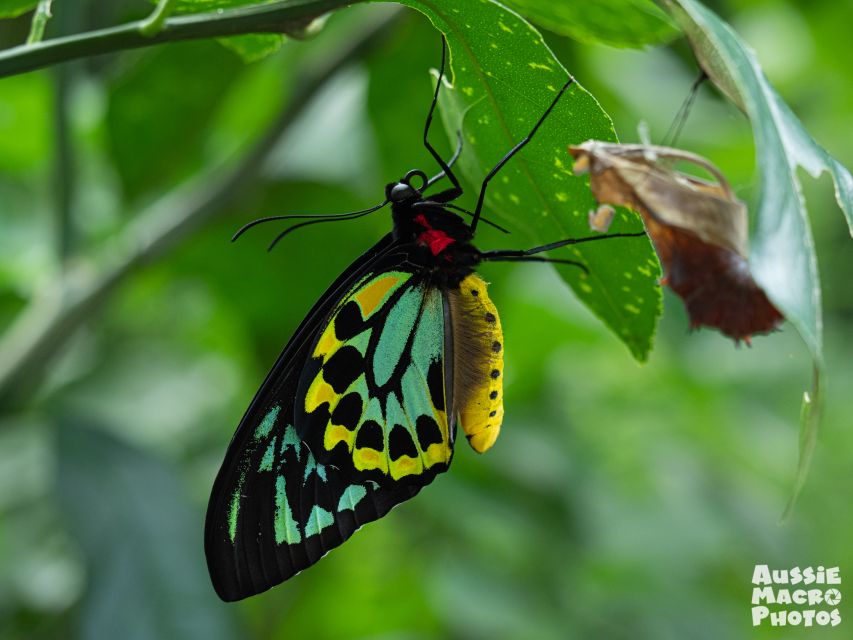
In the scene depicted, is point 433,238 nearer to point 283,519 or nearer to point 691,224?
point 283,519

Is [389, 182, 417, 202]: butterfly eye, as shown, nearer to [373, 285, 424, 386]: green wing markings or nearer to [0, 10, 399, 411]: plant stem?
[373, 285, 424, 386]: green wing markings

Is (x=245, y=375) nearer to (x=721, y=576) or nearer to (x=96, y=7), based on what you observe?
(x=96, y=7)

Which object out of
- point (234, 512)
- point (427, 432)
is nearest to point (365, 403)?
point (427, 432)

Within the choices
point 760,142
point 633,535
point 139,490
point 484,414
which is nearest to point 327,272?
point 139,490

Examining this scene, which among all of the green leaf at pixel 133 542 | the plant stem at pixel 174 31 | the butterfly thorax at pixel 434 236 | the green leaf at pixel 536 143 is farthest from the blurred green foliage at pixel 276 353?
the plant stem at pixel 174 31

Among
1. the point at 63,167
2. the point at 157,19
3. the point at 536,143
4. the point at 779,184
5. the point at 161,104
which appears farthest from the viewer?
the point at 161,104

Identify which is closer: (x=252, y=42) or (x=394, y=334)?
(x=252, y=42)
